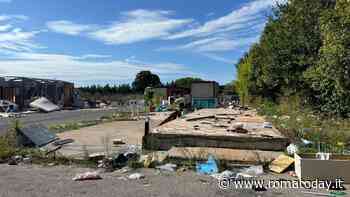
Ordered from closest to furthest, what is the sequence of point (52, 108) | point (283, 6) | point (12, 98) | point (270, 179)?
point (270, 179), point (283, 6), point (52, 108), point (12, 98)

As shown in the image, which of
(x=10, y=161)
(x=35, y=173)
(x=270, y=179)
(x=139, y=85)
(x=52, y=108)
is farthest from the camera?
(x=139, y=85)

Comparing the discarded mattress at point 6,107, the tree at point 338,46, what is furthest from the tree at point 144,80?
the tree at point 338,46

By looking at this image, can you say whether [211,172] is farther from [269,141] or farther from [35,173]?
[35,173]

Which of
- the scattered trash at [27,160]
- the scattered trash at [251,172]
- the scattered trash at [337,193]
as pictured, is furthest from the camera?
the scattered trash at [27,160]

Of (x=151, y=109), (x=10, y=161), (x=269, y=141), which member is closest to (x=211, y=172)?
(x=269, y=141)

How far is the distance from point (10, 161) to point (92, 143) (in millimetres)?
3253

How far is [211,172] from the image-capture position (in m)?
6.96

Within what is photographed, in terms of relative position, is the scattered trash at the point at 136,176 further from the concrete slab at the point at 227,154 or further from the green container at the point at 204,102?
the green container at the point at 204,102

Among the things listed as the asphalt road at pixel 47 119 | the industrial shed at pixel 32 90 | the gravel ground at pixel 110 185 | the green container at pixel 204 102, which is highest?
the industrial shed at pixel 32 90

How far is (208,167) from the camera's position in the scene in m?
7.18

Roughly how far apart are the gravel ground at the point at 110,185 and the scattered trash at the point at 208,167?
Result: 0.82 ft

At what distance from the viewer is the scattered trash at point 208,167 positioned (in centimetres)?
701

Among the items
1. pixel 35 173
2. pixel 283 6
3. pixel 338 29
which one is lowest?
pixel 35 173

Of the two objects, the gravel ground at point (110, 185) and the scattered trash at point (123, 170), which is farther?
the scattered trash at point (123, 170)
